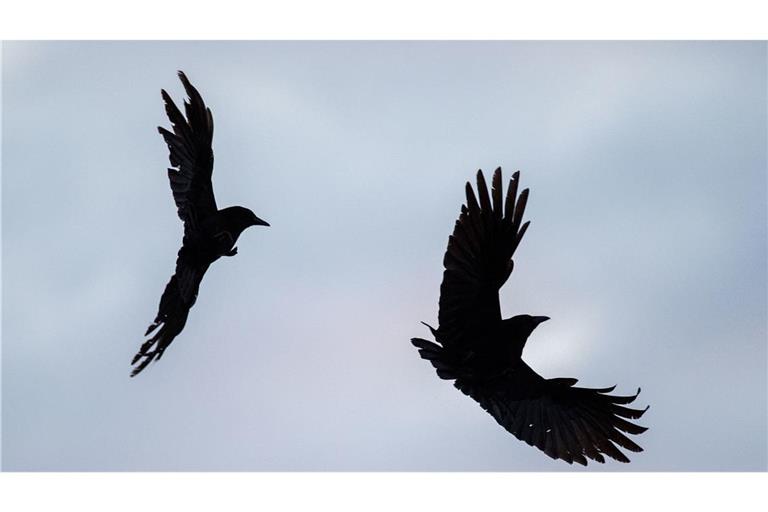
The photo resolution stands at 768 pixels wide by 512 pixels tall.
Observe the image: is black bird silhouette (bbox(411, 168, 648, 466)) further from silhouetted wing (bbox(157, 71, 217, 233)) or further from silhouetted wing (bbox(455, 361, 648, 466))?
silhouetted wing (bbox(157, 71, 217, 233))

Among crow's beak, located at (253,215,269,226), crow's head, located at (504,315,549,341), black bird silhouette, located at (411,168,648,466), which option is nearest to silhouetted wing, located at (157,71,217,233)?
crow's beak, located at (253,215,269,226)

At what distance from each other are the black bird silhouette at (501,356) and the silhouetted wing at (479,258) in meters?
0.01

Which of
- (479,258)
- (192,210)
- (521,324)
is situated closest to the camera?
(479,258)

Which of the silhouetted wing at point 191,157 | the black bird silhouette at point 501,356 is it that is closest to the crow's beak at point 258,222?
the silhouetted wing at point 191,157

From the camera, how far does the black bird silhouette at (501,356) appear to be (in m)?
11.3

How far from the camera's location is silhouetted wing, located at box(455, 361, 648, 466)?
40.2ft

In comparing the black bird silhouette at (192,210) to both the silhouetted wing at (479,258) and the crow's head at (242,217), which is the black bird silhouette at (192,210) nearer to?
the crow's head at (242,217)

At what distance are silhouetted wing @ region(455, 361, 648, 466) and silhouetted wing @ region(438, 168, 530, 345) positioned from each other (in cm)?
100

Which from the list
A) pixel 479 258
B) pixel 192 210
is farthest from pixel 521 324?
pixel 192 210

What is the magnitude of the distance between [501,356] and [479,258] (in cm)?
138

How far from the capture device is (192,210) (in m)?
12.4

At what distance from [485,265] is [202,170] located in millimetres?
3838

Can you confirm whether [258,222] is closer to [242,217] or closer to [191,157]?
[242,217]

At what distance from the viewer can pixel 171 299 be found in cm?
1225
